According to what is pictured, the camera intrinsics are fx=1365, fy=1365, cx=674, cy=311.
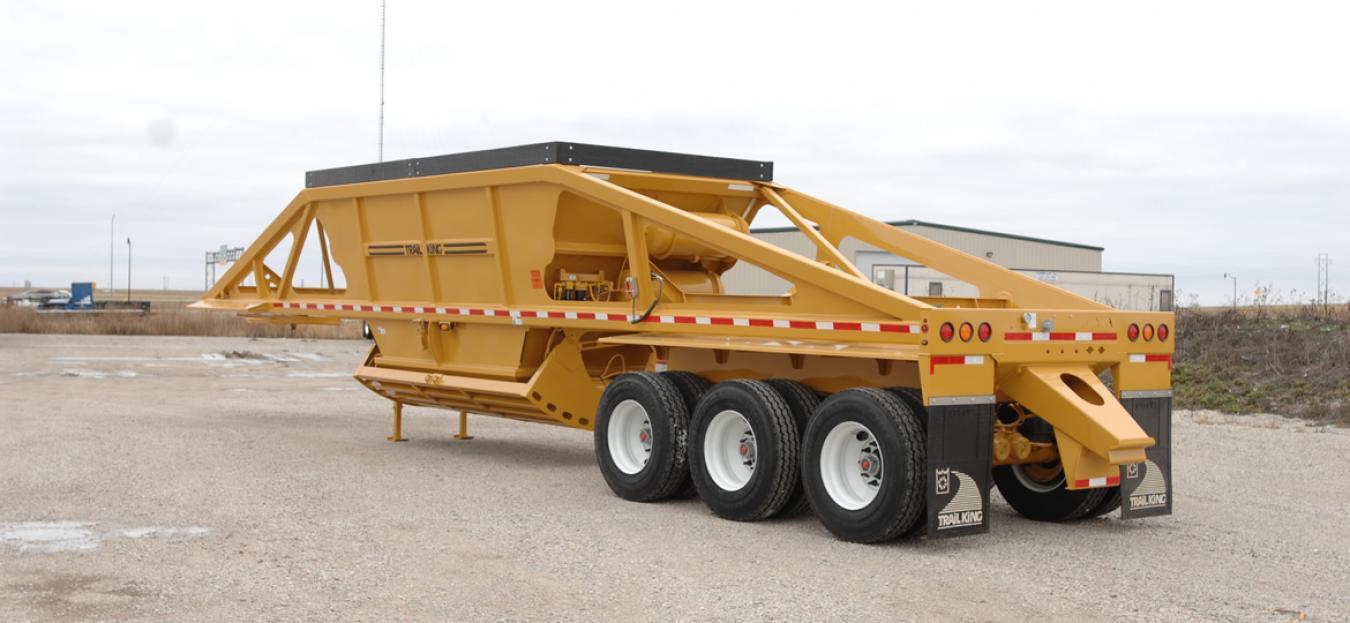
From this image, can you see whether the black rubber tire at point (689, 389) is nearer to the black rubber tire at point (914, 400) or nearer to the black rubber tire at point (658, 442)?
the black rubber tire at point (658, 442)

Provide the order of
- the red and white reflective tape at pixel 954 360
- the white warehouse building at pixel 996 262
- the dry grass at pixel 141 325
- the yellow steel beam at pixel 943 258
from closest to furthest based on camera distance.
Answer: the red and white reflective tape at pixel 954 360
the yellow steel beam at pixel 943 258
the white warehouse building at pixel 996 262
the dry grass at pixel 141 325

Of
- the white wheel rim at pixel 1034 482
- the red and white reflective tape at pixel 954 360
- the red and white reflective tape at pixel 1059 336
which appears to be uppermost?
the red and white reflective tape at pixel 1059 336

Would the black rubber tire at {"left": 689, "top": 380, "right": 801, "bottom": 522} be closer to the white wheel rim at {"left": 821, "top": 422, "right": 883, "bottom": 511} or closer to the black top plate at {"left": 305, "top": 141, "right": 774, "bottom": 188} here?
the white wheel rim at {"left": 821, "top": 422, "right": 883, "bottom": 511}

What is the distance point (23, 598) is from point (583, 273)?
5498 mm

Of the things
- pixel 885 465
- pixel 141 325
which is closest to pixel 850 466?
pixel 885 465

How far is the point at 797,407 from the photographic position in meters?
8.74

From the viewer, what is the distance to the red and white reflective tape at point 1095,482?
8.12 m

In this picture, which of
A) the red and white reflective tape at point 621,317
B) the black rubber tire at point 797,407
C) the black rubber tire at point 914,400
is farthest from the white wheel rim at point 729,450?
the black rubber tire at point 914,400

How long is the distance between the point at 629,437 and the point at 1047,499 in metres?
3.00

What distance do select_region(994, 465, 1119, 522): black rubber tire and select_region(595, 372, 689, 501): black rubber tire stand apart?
2.17 meters

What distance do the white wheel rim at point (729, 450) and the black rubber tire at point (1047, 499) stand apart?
1.67m

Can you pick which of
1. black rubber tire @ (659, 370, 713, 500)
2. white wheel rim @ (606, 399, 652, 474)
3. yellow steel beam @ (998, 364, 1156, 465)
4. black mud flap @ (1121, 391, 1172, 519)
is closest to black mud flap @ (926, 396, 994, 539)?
yellow steel beam @ (998, 364, 1156, 465)

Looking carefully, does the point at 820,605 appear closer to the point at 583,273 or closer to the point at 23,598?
the point at 23,598

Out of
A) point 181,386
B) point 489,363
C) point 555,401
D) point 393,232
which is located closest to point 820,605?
point 555,401
